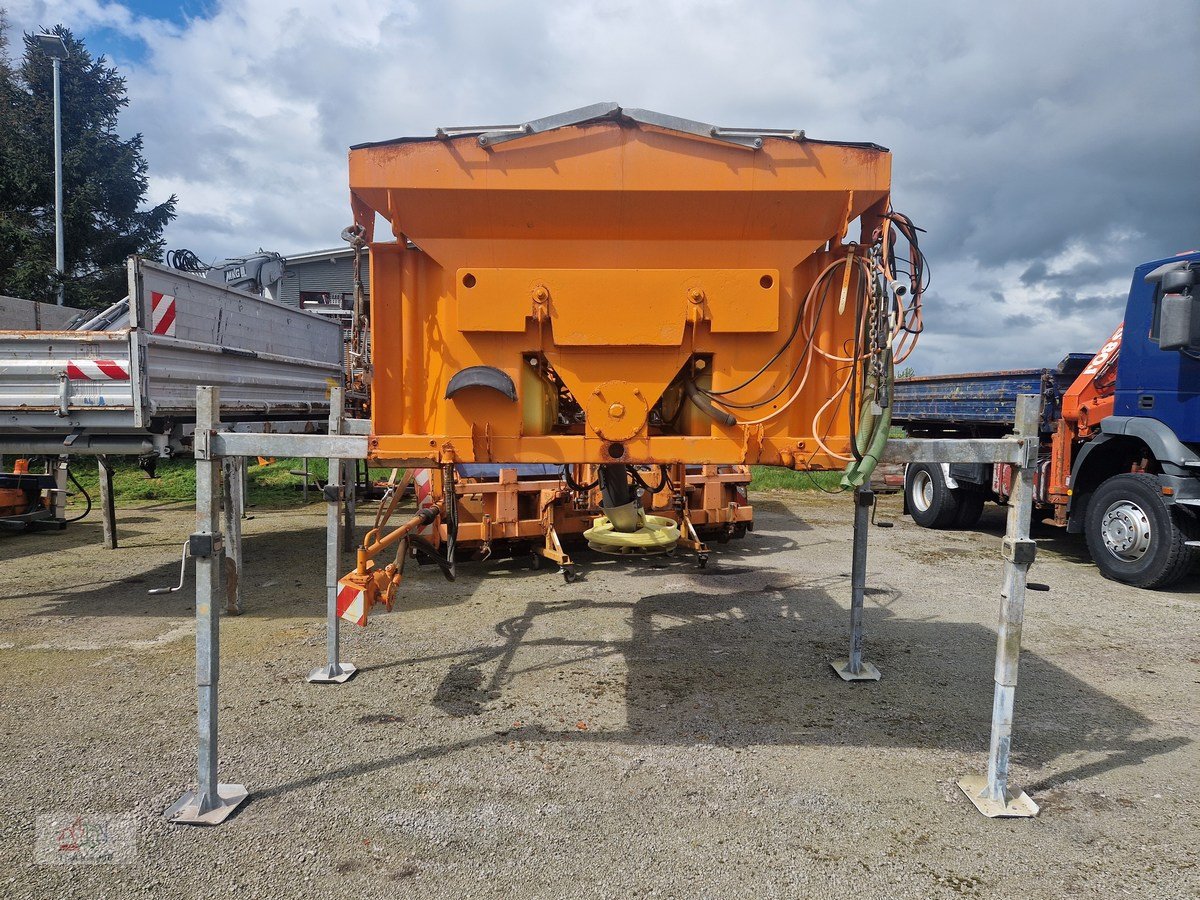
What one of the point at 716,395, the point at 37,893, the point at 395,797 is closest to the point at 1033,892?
the point at 716,395

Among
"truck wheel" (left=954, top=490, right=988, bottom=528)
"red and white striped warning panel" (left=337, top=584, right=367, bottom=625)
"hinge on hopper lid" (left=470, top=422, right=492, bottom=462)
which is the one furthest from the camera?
"truck wheel" (left=954, top=490, right=988, bottom=528)

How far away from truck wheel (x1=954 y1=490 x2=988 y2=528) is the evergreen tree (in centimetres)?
1618

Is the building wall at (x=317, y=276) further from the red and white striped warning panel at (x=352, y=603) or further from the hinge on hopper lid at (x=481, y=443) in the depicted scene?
the hinge on hopper lid at (x=481, y=443)

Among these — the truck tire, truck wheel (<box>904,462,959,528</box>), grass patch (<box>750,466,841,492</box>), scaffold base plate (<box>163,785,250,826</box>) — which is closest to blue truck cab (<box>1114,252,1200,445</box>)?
the truck tire

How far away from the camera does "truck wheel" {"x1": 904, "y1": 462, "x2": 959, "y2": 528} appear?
31.8 ft

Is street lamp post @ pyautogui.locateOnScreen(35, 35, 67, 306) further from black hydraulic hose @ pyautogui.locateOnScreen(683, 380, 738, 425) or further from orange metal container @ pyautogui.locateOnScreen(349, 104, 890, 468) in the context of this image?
black hydraulic hose @ pyautogui.locateOnScreen(683, 380, 738, 425)

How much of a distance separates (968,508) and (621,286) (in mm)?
8661

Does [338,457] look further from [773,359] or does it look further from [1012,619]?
[1012,619]

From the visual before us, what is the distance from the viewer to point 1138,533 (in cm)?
649

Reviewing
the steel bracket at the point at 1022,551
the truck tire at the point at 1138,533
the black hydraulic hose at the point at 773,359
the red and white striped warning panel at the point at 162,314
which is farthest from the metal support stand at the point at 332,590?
the truck tire at the point at 1138,533

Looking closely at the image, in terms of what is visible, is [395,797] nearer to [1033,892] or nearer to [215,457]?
[215,457]

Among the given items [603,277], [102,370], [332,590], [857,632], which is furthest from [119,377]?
[857,632]

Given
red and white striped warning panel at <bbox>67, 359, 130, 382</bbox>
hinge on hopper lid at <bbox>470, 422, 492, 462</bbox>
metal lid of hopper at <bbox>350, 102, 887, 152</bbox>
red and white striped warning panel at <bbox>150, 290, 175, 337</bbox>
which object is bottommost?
hinge on hopper lid at <bbox>470, 422, 492, 462</bbox>

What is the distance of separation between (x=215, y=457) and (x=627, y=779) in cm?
217
